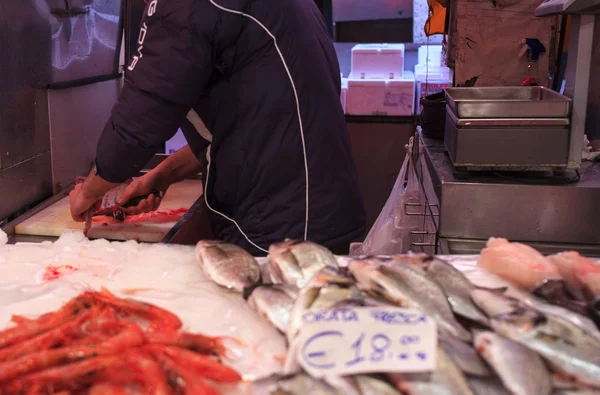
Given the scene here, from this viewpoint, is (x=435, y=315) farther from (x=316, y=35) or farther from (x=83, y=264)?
(x=316, y=35)

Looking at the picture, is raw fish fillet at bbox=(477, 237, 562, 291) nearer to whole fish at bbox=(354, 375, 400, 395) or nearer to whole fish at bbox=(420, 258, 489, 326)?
whole fish at bbox=(420, 258, 489, 326)

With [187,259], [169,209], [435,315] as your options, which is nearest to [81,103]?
[169,209]

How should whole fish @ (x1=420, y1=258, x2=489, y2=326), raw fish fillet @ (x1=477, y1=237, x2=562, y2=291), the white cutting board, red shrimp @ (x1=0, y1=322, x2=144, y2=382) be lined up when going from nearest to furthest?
red shrimp @ (x1=0, y1=322, x2=144, y2=382), whole fish @ (x1=420, y1=258, x2=489, y2=326), raw fish fillet @ (x1=477, y1=237, x2=562, y2=291), the white cutting board

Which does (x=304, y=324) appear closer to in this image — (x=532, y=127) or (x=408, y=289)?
(x=408, y=289)

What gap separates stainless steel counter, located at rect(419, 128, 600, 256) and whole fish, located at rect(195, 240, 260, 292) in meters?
1.17

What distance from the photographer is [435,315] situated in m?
1.22

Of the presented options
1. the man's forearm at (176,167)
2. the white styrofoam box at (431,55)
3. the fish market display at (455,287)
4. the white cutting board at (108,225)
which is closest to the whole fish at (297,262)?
the fish market display at (455,287)

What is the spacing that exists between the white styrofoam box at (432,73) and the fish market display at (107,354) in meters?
5.02

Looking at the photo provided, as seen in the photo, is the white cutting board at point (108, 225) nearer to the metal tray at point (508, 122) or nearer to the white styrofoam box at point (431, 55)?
the metal tray at point (508, 122)

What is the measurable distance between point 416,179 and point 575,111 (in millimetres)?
1484

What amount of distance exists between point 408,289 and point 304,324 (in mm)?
234

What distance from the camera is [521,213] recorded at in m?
2.49

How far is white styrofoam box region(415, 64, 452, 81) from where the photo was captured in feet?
19.7

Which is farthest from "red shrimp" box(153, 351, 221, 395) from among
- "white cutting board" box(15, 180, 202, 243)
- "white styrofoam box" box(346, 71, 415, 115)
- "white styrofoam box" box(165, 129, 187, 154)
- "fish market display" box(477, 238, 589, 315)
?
"white styrofoam box" box(165, 129, 187, 154)
